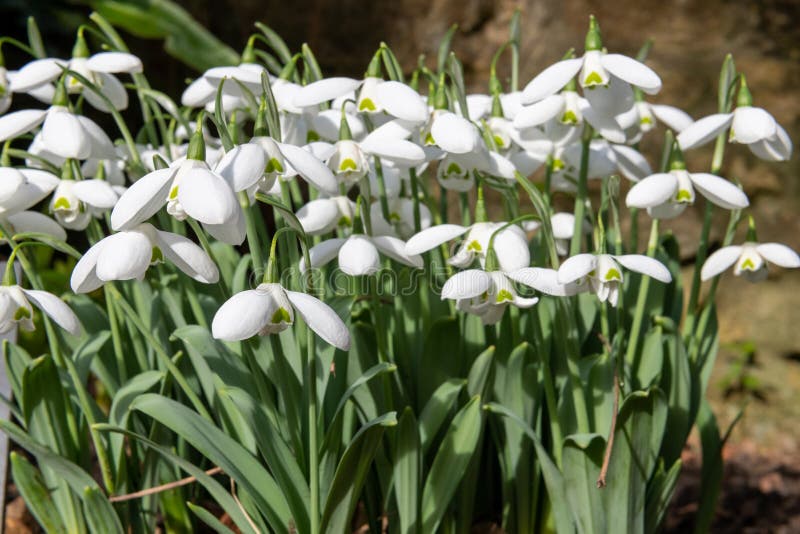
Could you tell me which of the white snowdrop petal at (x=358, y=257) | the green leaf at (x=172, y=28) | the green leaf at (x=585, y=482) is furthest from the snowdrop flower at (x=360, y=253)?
the green leaf at (x=172, y=28)

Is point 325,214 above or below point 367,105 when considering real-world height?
below

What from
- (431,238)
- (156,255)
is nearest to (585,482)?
(431,238)

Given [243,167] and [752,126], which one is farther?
[752,126]

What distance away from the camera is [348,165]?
137cm

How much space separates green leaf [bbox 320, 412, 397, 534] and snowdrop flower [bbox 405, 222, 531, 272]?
303mm

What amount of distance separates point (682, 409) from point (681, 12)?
2271 mm

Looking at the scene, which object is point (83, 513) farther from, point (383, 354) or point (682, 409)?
point (682, 409)

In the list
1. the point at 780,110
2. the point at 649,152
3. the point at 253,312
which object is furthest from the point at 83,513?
the point at 780,110

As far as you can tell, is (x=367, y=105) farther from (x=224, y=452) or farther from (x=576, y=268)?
(x=224, y=452)

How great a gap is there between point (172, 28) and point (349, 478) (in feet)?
9.31

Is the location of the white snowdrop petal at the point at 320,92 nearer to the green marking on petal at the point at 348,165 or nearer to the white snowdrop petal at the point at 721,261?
the green marking on petal at the point at 348,165

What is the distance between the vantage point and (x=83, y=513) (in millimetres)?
Answer: 1586

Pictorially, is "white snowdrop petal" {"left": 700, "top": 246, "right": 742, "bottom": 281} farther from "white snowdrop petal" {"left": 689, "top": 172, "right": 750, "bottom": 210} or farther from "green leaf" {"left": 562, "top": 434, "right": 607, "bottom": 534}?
"green leaf" {"left": 562, "top": 434, "right": 607, "bottom": 534}

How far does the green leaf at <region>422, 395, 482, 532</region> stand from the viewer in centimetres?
142
